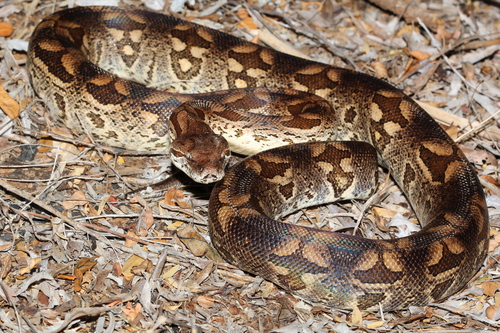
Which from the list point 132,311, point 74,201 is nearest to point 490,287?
point 132,311

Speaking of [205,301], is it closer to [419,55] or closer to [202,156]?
[202,156]

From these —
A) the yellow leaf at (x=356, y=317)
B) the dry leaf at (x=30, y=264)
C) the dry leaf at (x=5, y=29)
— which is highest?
the dry leaf at (x=5, y=29)

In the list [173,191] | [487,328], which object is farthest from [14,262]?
[487,328]

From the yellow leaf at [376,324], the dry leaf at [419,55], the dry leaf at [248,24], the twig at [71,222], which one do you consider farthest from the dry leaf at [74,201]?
the dry leaf at [419,55]

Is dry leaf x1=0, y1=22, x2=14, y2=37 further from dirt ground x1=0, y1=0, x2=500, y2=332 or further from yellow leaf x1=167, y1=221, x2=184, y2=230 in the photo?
yellow leaf x1=167, y1=221, x2=184, y2=230

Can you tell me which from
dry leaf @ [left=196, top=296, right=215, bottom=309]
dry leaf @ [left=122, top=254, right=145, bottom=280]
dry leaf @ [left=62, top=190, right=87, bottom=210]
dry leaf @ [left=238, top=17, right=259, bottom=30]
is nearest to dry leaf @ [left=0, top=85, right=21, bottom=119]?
dry leaf @ [left=62, top=190, right=87, bottom=210]

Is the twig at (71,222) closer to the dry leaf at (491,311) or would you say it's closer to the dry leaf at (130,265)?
the dry leaf at (130,265)
